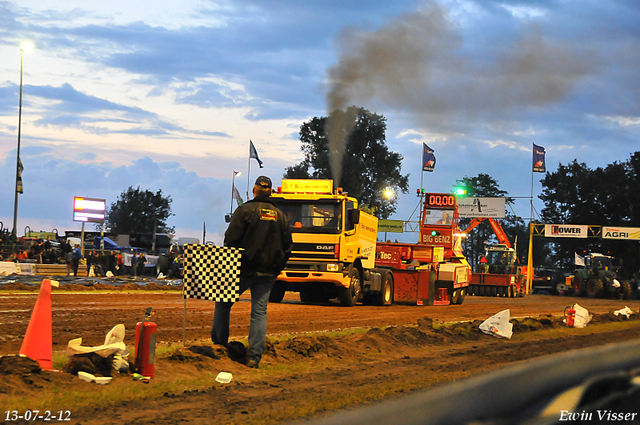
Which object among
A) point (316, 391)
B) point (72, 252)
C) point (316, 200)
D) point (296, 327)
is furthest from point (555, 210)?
point (316, 391)

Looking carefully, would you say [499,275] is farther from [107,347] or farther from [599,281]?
[107,347]

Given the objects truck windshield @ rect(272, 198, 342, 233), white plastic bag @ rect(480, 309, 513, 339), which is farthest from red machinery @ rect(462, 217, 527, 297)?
white plastic bag @ rect(480, 309, 513, 339)

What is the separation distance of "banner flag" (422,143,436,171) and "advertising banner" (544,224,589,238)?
1155cm

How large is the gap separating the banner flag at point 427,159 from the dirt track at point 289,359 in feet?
143

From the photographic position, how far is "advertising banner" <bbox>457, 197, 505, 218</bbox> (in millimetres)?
54969

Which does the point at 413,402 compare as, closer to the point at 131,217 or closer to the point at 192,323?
the point at 192,323

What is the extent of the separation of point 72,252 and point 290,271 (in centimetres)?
1546

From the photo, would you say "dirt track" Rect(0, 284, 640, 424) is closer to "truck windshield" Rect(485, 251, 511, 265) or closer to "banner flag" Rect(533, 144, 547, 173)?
"truck windshield" Rect(485, 251, 511, 265)

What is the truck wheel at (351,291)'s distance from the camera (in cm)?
Result: 1927

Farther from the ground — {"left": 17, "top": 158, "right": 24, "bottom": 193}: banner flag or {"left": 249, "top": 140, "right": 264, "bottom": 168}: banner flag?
{"left": 249, "top": 140, "right": 264, "bottom": 168}: banner flag

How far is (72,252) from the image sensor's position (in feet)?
99.7

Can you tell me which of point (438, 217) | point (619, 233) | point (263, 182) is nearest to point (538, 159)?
point (619, 233)

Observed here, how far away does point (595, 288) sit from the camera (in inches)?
1618

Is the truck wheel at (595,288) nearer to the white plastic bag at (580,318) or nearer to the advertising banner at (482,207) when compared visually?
the advertising banner at (482,207)
